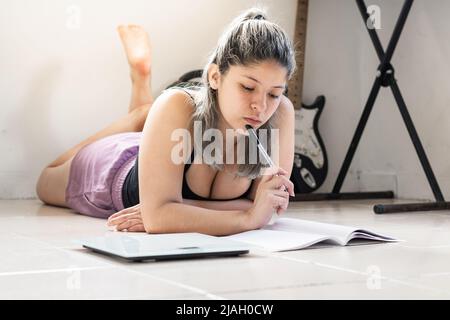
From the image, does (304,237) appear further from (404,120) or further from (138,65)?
(138,65)

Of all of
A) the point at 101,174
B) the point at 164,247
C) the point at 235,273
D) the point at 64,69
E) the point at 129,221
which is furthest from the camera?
the point at 64,69

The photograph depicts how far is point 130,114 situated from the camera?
300 cm

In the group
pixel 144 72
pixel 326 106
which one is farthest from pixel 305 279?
pixel 326 106

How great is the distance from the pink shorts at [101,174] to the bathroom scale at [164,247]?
791mm

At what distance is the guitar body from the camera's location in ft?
11.6

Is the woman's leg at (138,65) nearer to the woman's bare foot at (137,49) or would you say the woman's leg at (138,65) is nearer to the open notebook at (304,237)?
the woman's bare foot at (137,49)

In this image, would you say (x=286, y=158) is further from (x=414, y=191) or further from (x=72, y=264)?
(x=414, y=191)

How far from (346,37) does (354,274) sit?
8.61ft

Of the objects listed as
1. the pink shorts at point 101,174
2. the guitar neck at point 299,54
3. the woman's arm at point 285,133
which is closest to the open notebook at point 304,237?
the woman's arm at point 285,133

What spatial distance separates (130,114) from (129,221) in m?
1.09

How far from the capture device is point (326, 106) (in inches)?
148

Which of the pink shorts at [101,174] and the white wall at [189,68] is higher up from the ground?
the white wall at [189,68]

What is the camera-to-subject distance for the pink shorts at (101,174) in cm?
245

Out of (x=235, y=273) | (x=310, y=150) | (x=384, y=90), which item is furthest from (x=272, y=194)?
(x=384, y=90)
